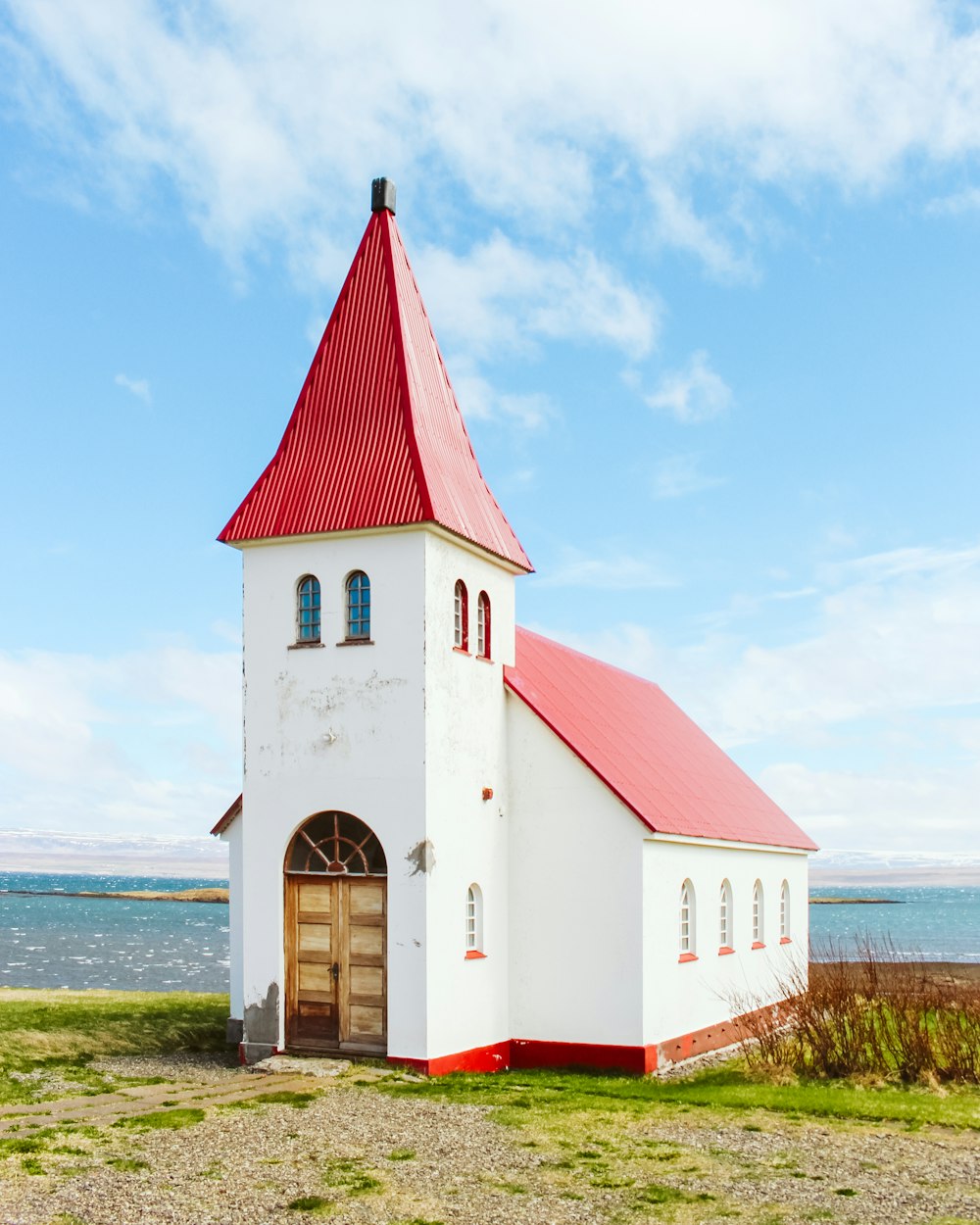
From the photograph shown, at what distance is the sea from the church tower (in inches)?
235

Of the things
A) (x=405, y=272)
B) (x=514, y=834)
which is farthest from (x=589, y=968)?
(x=405, y=272)

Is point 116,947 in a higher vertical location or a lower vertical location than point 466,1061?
lower

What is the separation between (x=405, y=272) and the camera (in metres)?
23.4

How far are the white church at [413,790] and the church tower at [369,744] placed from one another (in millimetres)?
36

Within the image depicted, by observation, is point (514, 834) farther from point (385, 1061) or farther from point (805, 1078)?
point (805, 1078)

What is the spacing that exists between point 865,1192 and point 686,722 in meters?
21.7

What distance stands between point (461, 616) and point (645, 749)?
7.02 meters

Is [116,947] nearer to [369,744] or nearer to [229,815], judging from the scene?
[229,815]

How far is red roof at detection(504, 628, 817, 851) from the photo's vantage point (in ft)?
74.5

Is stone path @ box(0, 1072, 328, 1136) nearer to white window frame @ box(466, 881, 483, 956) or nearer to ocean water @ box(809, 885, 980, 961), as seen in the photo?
white window frame @ box(466, 881, 483, 956)

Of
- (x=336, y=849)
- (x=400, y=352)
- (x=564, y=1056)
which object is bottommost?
(x=564, y=1056)

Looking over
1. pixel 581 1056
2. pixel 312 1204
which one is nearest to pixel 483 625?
pixel 581 1056

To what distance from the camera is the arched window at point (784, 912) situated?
1250 inches

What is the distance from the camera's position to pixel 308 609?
2133 centimetres
